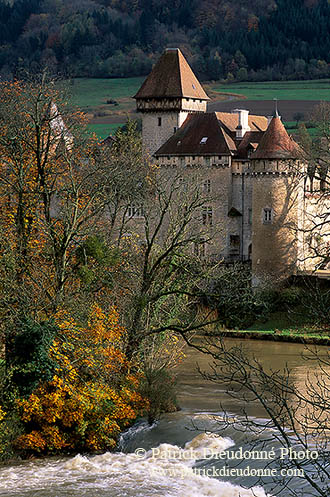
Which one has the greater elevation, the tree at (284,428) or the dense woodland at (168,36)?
the dense woodland at (168,36)

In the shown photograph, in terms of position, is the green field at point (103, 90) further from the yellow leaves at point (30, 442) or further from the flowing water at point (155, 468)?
the yellow leaves at point (30, 442)

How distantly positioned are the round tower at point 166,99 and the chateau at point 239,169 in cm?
5

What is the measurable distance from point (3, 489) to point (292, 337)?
17.7 m

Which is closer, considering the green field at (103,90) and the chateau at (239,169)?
the chateau at (239,169)

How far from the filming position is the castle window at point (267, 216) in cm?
3897

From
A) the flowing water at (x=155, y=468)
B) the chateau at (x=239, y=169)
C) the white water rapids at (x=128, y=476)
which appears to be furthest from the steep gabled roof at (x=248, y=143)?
the white water rapids at (x=128, y=476)

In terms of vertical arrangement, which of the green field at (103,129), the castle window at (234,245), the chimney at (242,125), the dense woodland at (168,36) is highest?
the dense woodland at (168,36)

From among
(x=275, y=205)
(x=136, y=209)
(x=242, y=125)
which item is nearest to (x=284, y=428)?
(x=136, y=209)

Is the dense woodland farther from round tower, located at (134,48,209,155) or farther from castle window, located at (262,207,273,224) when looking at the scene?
castle window, located at (262,207,273,224)

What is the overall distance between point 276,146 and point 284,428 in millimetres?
21758

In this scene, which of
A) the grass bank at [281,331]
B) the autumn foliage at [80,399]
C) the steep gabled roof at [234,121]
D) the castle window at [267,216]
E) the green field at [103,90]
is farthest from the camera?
the green field at [103,90]

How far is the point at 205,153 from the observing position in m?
42.8

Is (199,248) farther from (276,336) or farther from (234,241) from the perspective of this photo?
(234,241)

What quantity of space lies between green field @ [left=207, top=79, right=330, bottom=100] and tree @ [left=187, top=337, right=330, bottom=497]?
5196cm
